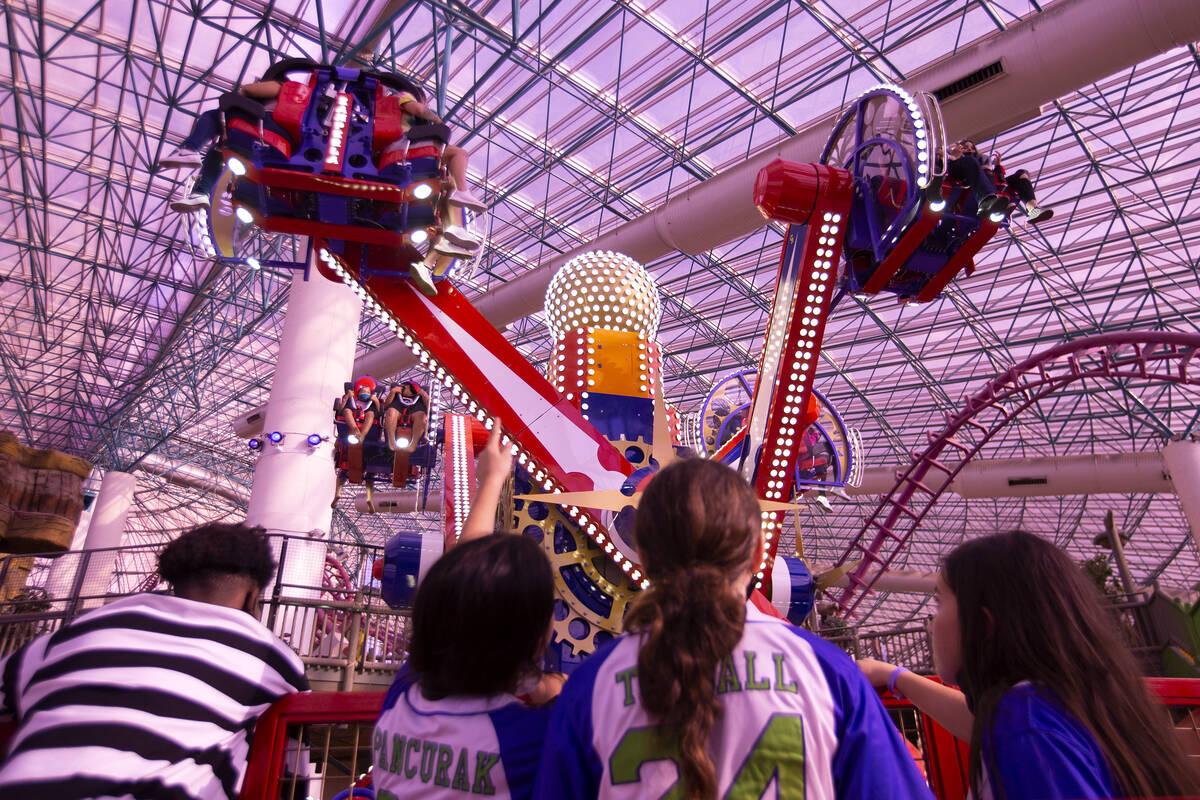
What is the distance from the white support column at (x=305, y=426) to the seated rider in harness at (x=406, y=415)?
10.9ft

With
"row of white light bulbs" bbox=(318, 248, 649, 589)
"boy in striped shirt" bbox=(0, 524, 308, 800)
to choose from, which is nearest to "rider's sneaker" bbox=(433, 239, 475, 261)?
"row of white light bulbs" bbox=(318, 248, 649, 589)

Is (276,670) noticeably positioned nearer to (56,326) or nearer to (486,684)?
(486,684)

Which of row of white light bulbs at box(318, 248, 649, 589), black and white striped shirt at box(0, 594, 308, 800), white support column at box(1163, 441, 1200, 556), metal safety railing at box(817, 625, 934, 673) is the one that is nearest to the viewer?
black and white striped shirt at box(0, 594, 308, 800)

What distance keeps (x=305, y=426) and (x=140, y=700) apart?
35.7 feet

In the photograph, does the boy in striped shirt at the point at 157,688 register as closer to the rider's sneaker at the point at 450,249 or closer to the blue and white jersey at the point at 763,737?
the blue and white jersey at the point at 763,737

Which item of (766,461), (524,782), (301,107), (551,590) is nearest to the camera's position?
(524,782)

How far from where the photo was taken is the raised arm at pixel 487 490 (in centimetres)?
217

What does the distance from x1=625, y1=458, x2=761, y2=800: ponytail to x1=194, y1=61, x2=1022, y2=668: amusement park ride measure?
2281 mm

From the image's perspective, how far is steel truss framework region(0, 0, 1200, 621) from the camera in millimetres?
14773

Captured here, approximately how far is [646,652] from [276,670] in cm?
132

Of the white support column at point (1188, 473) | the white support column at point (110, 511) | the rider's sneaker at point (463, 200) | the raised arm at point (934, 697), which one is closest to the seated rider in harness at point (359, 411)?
the rider's sneaker at point (463, 200)

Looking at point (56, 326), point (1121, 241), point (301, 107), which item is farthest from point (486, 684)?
point (56, 326)

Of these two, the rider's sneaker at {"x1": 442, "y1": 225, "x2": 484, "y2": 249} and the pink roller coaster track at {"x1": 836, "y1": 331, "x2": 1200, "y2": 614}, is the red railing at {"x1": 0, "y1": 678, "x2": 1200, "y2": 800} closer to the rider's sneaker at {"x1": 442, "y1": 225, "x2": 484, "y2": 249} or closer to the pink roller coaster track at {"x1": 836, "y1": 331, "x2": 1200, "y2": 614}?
the rider's sneaker at {"x1": 442, "y1": 225, "x2": 484, "y2": 249}

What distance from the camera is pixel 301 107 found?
12.4ft
